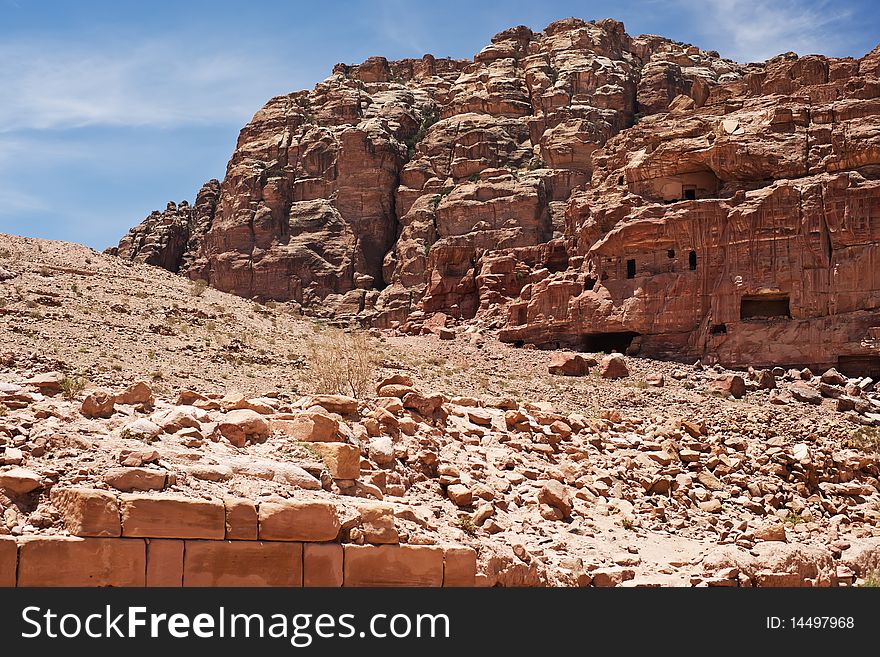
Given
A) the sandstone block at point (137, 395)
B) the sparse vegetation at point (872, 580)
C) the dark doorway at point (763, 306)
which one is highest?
the dark doorway at point (763, 306)

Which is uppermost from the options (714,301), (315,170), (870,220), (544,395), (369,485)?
(315,170)

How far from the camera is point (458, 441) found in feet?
61.6

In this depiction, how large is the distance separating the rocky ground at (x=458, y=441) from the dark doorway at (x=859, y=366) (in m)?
2.18

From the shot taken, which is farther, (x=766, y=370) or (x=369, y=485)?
(x=766, y=370)

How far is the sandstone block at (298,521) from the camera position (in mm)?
10898

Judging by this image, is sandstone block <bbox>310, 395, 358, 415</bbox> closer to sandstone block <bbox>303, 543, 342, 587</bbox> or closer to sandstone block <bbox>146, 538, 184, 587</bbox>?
sandstone block <bbox>303, 543, 342, 587</bbox>

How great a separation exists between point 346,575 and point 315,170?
191 ft

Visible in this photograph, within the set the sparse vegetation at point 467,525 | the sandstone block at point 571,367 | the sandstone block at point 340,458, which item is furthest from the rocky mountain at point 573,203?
the sandstone block at point 340,458

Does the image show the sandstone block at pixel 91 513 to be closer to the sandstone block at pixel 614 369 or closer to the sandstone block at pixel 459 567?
the sandstone block at pixel 459 567

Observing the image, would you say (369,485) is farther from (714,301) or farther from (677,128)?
(677,128)

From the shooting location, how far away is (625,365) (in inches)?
1337

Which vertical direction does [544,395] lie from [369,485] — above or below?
above
